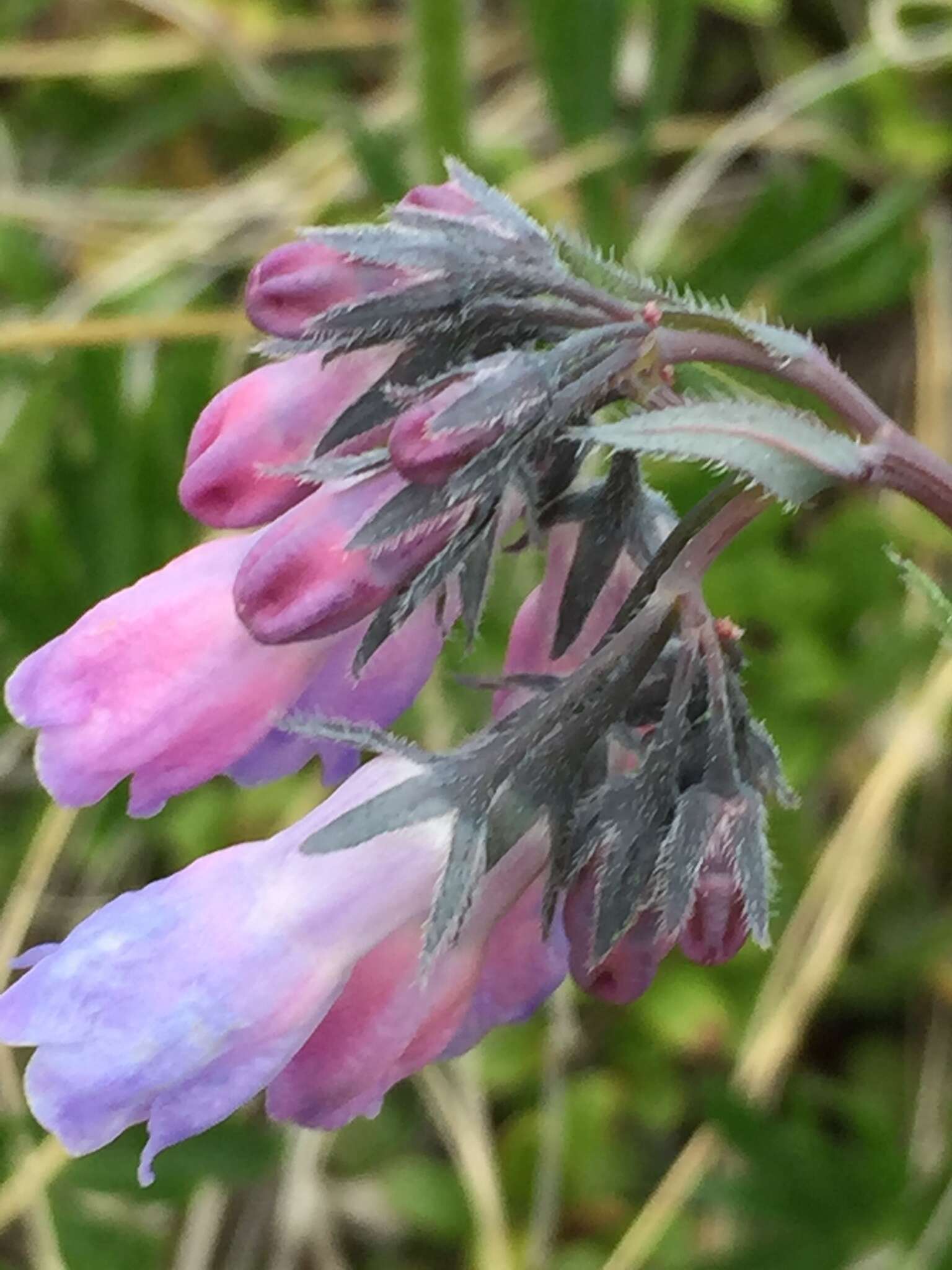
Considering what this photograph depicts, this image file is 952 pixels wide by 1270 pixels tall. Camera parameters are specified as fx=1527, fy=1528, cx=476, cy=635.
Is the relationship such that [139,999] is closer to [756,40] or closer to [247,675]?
[247,675]

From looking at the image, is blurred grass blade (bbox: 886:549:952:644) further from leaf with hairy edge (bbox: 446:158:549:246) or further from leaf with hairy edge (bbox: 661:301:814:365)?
leaf with hairy edge (bbox: 446:158:549:246)

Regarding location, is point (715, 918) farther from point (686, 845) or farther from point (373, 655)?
point (373, 655)

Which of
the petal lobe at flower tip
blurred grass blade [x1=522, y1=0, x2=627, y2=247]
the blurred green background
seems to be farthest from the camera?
blurred grass blade [x1=522, y1=0, x2=627, y2=247]

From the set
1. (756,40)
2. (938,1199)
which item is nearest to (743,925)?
(938,1199)

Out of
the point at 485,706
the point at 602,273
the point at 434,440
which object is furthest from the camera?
the point at 485,706

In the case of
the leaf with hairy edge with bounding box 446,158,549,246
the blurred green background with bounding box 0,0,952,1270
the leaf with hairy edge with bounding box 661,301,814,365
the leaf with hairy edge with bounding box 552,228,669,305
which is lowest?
the blurred green background with bounding box 0,0,952,1270

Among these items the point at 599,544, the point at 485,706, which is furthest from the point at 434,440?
the point at 485,706

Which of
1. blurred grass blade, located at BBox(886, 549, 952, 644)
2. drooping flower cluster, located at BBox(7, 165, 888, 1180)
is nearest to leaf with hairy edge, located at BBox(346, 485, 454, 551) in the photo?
drooping flower cluster, located at BBox(7, 165, 888, 1180)
